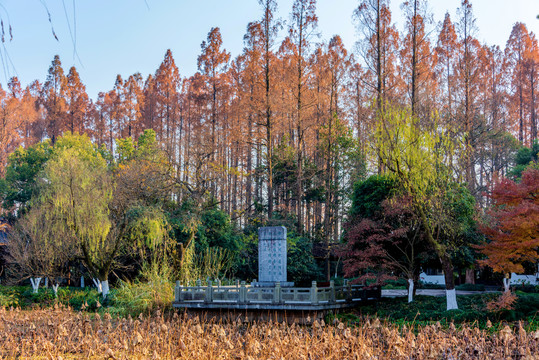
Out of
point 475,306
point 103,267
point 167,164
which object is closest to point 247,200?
point 167,164

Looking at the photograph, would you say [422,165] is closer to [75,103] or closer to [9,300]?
[9,300]

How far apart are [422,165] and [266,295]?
6.83 metres

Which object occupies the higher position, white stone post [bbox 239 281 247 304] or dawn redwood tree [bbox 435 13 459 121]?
dawn redwood tree [bbox 435 13 459 121]

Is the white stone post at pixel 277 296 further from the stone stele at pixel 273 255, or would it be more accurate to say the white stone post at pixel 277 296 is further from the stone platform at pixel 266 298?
the stone stele at pixel 273 255

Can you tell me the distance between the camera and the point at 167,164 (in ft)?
72.8

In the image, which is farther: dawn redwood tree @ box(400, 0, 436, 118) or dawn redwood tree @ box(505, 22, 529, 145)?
dawn redwood tree @ box(505, 22, 529, 145)

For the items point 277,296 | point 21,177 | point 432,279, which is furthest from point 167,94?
point 277,296

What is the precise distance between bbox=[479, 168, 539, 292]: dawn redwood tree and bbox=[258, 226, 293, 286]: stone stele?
736cm

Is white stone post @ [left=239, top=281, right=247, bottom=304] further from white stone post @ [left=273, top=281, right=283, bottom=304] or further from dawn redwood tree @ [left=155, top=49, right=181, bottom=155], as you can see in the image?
dawn redwood tree @ [left=155, top=49, right=181, bottom=155]

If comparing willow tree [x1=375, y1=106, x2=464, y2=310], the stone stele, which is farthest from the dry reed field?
the stone stele

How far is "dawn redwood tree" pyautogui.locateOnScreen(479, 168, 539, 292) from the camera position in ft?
43.1

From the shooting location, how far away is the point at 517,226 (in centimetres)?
1354

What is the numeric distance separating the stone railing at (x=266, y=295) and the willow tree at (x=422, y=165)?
3.43 m

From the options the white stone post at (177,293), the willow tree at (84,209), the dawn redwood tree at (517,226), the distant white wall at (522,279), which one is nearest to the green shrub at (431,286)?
the distant white wall at (522,279)
